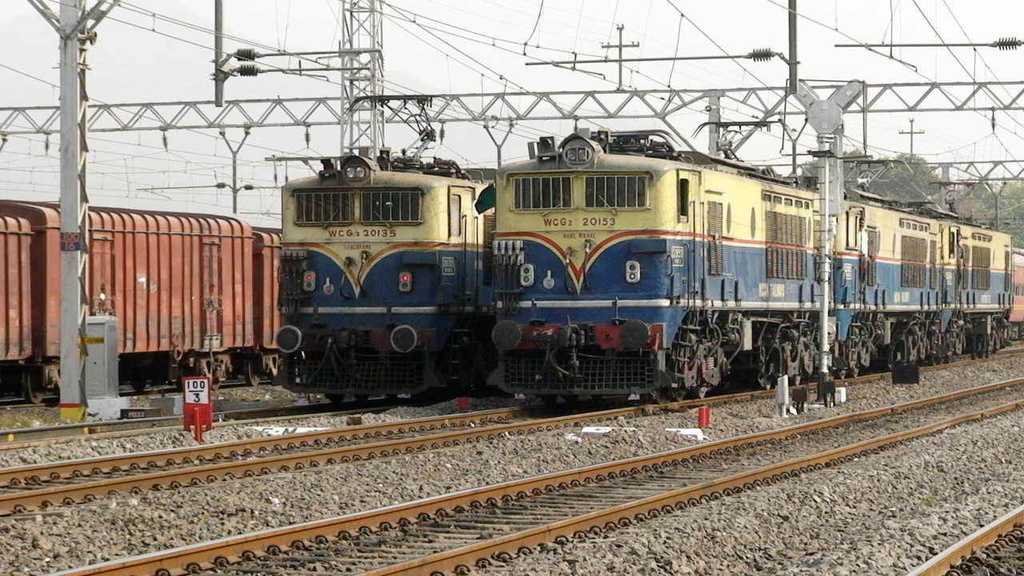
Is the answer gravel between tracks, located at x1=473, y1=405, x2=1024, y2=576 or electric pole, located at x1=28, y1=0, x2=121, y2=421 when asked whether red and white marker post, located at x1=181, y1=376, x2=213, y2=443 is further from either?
gravel between tracks, located at x1=473, y1=405, x2=1024, y2=576

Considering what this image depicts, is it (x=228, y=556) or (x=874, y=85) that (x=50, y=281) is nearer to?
(x=228, y=556)

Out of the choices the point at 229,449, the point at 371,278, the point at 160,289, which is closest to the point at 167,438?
the point at 229,449

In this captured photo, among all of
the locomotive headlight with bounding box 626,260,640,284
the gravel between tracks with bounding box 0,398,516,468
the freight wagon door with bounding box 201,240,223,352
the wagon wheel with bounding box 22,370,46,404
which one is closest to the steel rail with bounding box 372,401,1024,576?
the locomotive headlight with bounding box 626,260,640,284

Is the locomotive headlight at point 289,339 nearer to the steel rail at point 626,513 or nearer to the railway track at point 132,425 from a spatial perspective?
the railway track at point 132,425

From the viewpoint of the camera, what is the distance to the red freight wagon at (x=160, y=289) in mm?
23938

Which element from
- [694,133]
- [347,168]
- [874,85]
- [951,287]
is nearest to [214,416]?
[347,168]

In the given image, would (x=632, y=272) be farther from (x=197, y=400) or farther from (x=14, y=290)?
(x=14, y=290)

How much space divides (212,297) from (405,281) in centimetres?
653

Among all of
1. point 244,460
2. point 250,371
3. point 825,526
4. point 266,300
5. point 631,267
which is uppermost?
point 631,267

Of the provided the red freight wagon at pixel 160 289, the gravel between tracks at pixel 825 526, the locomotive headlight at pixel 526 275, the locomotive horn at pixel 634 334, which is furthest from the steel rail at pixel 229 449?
the red freight wagon at pixel 160 289

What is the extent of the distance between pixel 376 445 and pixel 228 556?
6243mm

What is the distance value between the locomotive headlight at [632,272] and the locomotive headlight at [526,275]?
1.37 m

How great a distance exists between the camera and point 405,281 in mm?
22312

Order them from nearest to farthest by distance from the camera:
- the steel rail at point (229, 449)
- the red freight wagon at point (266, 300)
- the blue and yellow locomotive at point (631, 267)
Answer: the steel rail at point (229, 449) → the blue and yellow locomotive at point (631, 267) → the red freight wagon at point (266, 300)
